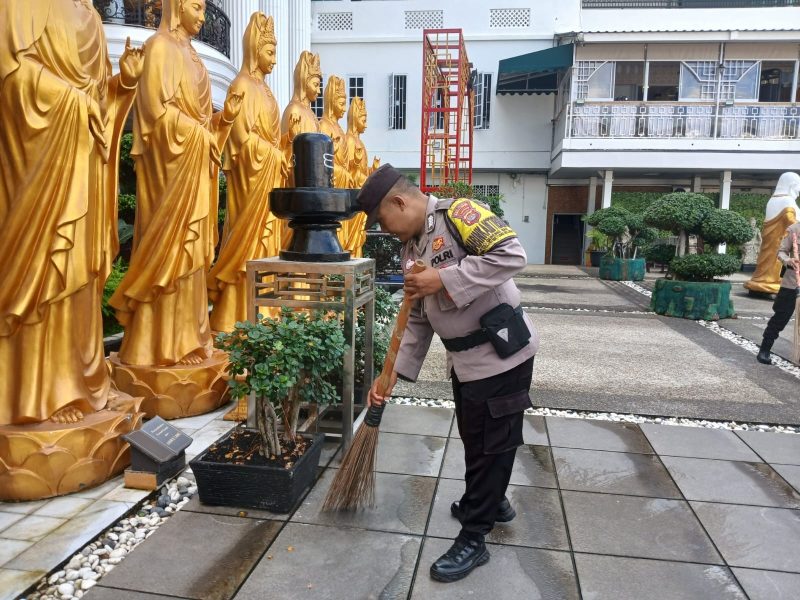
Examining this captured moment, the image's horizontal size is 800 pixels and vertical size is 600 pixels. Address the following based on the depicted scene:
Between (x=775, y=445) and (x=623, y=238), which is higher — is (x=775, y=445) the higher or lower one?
the lower one

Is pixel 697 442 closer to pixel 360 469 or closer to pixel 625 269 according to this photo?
pixel 360 469

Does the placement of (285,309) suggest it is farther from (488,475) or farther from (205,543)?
(488,475)

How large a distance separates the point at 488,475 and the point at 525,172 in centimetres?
1843

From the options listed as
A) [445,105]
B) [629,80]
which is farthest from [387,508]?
[629,80]

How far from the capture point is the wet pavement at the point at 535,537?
Answer: 2.26 metres

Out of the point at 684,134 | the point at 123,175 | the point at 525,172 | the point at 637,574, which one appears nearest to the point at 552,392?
the point at 637,574

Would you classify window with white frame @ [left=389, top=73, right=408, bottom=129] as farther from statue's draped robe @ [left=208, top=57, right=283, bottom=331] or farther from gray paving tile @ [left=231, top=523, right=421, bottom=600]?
gray paving tile @ [left=231, top=523, right=421, bottom=600]

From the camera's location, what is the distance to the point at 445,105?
16.6 metres

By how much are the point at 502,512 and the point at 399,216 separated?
143 cm

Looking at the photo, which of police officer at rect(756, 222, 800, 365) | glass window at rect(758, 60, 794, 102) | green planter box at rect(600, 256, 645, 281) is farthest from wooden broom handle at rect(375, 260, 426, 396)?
glass window at rect(758, 60, 794, 102)

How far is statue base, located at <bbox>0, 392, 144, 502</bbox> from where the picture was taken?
2.74m

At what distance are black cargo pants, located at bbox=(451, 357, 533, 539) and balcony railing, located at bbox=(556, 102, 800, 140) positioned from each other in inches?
615

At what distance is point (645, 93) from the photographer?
17.0 meters

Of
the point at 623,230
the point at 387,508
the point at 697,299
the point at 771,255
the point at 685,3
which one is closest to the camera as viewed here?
the point at 387,508
